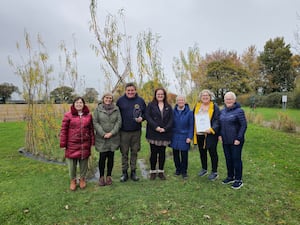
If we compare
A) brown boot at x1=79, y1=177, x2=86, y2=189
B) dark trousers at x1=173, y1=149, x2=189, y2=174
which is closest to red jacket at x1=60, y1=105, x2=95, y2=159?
brown boot at x1=79, y1=177, x2=86, y2=189

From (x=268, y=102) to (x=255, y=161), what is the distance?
848 inches

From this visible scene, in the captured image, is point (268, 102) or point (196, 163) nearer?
point (196, 163)

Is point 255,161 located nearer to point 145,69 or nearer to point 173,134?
point 173,134

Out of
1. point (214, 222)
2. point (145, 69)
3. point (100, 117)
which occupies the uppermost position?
point (145, 69)

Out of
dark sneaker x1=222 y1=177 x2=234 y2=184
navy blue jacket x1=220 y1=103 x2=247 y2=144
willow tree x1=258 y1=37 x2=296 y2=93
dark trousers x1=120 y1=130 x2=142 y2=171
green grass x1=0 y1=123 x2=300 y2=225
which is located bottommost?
green grass x1=0 y1=123 x2=300 y2=225

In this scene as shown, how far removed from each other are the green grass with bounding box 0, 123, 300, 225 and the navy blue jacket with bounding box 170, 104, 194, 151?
655 millimetres

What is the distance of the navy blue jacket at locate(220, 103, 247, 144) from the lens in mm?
3229

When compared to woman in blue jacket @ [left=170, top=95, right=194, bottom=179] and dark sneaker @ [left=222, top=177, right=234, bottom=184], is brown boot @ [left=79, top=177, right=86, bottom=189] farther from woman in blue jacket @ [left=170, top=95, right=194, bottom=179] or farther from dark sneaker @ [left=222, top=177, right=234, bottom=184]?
dark sneaker @ [left=222, top=177, right=234, bottom=184]

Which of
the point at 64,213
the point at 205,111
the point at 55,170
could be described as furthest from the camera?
the point at 55,170

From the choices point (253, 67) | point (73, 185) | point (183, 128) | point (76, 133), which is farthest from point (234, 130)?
point (253, 67)

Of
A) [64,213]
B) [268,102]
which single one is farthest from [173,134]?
[268,102]

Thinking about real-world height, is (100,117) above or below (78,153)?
above

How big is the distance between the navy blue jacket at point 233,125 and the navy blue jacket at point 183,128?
1.71 feet

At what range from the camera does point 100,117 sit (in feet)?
11.1
